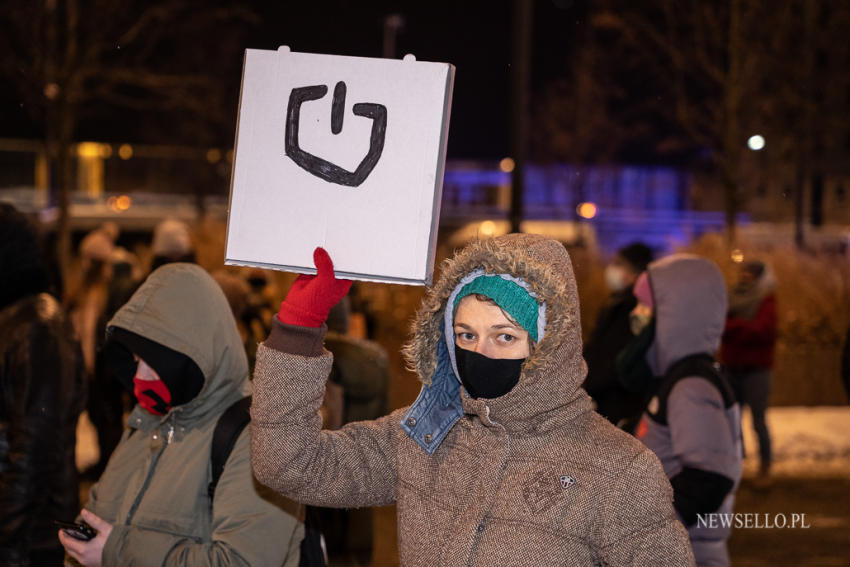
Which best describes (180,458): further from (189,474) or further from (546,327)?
(546,327)

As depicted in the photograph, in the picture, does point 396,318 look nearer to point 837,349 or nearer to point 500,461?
point 837,349

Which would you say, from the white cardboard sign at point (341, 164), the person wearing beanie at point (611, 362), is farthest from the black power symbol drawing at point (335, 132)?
the person wearing beanie at point (611, 362)

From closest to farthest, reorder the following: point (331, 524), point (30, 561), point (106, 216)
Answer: point (30, 561), point (331, 524), point (106, 216)

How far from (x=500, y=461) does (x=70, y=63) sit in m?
11.0

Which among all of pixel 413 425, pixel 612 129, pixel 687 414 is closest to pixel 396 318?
pixel 687 414

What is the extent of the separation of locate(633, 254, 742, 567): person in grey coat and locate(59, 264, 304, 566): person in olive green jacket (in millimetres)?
1516

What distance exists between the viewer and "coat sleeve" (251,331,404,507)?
2.29 meters

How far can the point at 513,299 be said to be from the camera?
232cm

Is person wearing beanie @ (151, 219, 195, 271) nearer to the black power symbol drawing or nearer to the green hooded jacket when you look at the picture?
the green hooded jacket

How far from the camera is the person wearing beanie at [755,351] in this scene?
27.6 feet

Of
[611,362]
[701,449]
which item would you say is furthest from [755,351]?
[701,449]

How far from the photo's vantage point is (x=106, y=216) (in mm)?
32719

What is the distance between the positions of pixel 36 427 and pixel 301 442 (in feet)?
4.93

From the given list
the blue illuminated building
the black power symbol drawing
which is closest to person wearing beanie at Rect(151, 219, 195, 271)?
the black power symbol drawing
